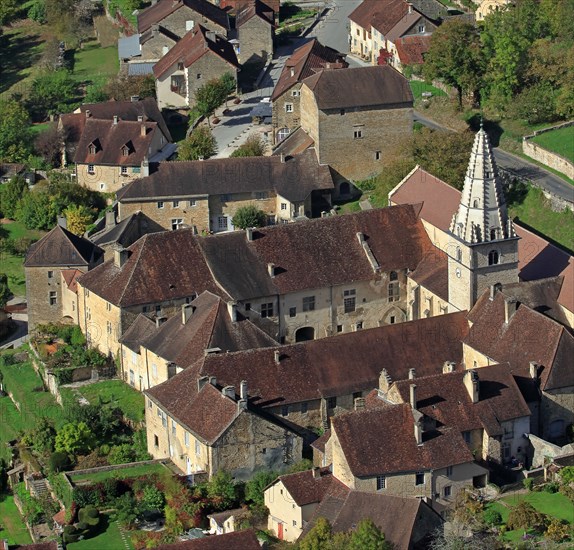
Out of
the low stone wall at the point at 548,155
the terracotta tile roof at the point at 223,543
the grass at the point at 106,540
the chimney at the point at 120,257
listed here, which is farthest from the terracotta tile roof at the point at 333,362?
the low stone wall at the point at 548,155

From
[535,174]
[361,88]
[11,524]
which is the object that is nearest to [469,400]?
[11,524]

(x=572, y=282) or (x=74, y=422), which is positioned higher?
(x=572, y=282)

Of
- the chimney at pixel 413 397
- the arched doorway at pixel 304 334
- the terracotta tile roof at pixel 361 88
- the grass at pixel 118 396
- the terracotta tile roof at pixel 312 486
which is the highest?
the terracotta tile roof at pixel 361 88

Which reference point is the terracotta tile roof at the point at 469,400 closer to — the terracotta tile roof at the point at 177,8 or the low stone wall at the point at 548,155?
the low stone wall at the point at 548,155

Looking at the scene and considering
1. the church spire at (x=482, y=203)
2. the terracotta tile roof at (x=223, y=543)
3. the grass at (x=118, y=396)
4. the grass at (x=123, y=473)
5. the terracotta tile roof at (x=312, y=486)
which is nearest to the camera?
the terracotta tile roof at (x=223, y=543)

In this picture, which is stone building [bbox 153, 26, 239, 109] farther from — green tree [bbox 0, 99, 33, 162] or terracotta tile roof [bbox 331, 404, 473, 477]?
terracotta tile roof [bbox 331, 404, 473, 477]

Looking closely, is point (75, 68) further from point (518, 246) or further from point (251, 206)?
point (518, 246)

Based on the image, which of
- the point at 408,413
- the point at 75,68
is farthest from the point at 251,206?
the point at 75,68
